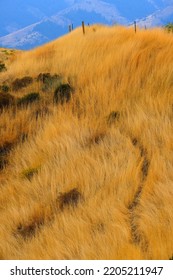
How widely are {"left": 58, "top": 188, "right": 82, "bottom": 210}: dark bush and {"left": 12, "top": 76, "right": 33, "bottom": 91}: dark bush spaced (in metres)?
6.45

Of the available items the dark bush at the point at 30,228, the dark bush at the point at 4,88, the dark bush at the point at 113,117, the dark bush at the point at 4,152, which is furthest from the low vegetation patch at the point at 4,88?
the dark bush at the point at 30,228

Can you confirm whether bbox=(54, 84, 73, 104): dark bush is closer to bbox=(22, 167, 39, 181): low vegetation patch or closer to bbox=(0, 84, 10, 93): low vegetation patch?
bbox=(0, 84, 10, 93): low vegetation patch

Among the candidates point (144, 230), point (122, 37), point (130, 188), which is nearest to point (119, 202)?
point (130, 188)

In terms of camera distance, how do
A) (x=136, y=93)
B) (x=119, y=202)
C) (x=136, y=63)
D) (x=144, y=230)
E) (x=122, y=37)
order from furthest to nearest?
(x=122, y=37) → (x=136, y=63) → (x=136, y=93) → (x=119, y=202) → (x=144, y=230)

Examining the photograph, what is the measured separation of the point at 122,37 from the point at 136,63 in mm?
3386

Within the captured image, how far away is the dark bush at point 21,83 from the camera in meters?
11.5

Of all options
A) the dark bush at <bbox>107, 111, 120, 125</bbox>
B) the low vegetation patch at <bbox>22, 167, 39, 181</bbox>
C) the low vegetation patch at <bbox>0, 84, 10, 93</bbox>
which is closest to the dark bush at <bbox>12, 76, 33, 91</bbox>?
the low vegetation patch at <bbox>0, 84, 10, 93</bbox>

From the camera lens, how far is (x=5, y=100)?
10023mm

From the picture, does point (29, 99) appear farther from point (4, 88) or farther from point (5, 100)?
point (4, 88)

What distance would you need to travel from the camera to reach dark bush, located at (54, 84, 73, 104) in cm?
922

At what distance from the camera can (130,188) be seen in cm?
523
